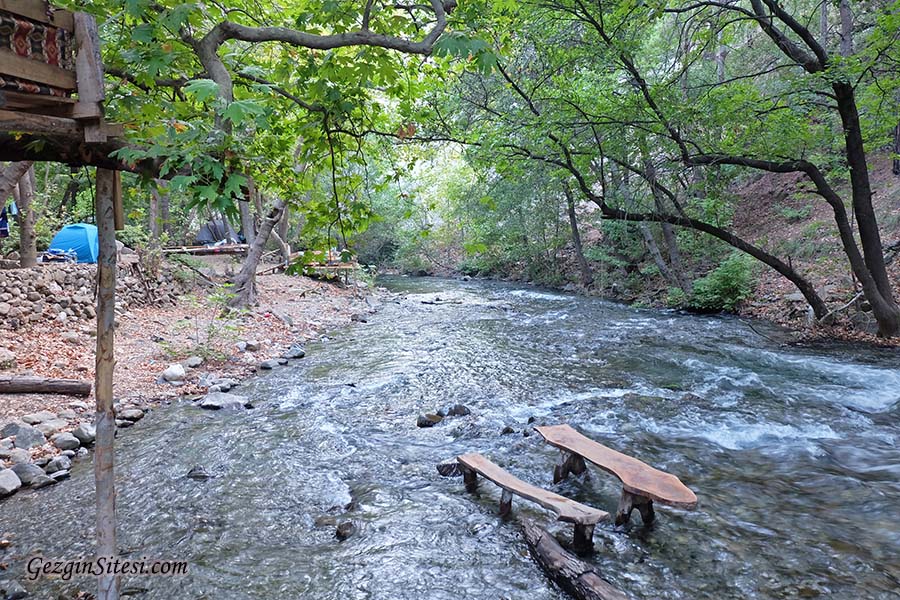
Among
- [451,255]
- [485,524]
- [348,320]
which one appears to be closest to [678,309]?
[348,320]

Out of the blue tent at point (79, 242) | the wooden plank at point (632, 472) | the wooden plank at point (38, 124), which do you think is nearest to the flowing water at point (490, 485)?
the wooden plank at point (632, 472)

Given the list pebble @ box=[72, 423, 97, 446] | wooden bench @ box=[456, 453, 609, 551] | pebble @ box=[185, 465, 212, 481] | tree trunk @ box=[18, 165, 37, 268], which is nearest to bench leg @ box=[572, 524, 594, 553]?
wooden bench @ box=[456, 453, 609, 551]

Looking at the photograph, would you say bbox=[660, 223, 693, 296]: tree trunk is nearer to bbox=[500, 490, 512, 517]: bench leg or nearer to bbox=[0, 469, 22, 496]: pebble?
bbox=[500, 490, 512, 517]: bench leg

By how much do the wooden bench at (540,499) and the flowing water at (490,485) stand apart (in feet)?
0.54

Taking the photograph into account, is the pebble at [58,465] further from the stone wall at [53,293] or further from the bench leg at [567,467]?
the bench leg at [567,467]

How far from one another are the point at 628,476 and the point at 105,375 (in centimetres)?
377

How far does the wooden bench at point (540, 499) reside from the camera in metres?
3.62

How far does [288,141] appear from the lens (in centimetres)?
452

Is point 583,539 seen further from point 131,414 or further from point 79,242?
point 79,242

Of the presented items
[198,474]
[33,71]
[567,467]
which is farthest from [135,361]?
[567,467]

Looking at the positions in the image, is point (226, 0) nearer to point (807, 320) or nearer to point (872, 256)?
point (872, 256)

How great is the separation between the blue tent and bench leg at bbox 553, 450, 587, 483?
509 inches

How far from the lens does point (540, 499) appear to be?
12.6 ft

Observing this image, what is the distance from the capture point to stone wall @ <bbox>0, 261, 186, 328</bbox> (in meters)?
8.22
